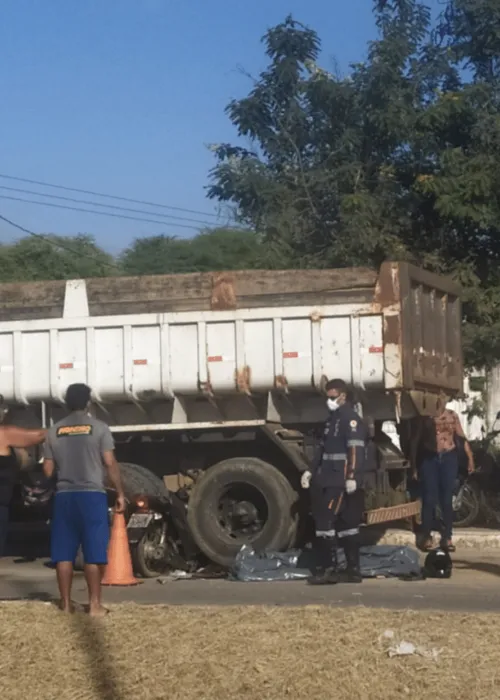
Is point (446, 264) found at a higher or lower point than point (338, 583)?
higher

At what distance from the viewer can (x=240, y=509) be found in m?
12.8

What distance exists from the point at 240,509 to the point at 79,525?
4.13 m

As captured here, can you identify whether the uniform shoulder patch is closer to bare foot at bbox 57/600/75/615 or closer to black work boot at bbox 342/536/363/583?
bare foot at bbox 57/600/75/615

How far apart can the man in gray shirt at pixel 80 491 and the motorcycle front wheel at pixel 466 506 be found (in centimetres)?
779

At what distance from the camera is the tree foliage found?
1883cm

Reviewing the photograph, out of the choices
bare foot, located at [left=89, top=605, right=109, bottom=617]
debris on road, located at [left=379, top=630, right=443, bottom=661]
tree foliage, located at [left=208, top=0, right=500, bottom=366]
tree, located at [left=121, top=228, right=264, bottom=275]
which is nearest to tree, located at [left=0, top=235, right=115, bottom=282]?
tree, located at [left=121, top=228, right=264, bottom=275]

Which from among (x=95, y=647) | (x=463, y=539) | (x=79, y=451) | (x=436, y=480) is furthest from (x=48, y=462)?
(x=463, y=539)

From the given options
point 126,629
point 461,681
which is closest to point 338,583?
point 126,629

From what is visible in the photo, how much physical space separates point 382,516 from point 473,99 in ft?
28.8

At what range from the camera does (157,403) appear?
13055 mm

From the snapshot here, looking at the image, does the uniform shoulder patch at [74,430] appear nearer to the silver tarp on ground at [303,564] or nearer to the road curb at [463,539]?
the silver tarp on ground at [303,564]

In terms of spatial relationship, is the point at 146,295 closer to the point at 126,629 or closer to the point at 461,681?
the point at 126,629

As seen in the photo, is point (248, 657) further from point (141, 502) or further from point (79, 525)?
point (141, 502)

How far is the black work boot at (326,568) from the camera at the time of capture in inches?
445
